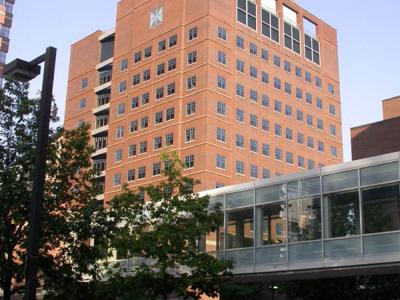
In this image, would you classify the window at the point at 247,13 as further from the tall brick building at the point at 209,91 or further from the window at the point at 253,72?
the window at the point at 253,72

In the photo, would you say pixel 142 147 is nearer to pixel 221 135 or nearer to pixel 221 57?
pixel 221 135

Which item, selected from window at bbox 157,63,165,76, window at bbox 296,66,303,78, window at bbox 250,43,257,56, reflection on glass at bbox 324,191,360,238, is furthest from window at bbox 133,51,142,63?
reflection on glass at bbox 324,191,360,238

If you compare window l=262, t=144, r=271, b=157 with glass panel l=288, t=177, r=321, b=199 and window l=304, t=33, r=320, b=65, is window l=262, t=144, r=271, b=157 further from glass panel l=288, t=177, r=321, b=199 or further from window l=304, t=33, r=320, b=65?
glass panel l=288, t=177, r=321, b=199

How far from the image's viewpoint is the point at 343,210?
90.3 ft

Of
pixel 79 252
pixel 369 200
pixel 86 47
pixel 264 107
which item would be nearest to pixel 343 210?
pixel 369 200

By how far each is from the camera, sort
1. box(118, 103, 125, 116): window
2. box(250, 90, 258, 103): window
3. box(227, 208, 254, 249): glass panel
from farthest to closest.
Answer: box(118, 103, 125, 116): window < box(250, 90, 258, 103): window < box(227, 208, 254, 249): glass panel

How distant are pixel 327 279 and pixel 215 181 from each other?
126 ft

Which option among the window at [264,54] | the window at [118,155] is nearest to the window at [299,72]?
the window at [264,54]

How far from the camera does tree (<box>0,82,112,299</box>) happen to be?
20625mm

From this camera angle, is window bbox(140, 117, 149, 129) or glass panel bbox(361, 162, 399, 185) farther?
window bbox(140, 117, 149, 129)

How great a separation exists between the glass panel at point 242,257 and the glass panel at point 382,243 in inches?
247

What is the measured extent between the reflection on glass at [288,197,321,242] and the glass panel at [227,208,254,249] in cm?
246

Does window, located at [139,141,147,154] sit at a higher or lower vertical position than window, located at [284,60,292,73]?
lower

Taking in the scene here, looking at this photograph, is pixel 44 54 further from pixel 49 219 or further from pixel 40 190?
pixel 49 219
